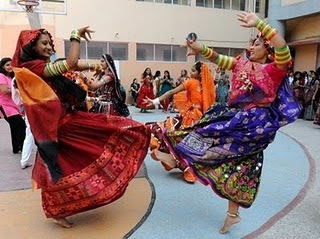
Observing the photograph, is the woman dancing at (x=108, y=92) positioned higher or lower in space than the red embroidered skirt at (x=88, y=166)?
higher

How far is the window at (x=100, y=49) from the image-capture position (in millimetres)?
13141

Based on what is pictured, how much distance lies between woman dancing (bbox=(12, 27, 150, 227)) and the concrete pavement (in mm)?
333

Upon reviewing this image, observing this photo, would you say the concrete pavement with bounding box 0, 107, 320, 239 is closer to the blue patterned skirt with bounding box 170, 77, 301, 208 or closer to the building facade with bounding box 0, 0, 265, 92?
the blue patterned skirt with bounding box 170, 77, 301, 208

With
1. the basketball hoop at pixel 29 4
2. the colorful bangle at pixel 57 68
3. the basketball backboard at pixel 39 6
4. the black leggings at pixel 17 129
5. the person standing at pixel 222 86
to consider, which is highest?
the basketball backboard at pixel 39 6

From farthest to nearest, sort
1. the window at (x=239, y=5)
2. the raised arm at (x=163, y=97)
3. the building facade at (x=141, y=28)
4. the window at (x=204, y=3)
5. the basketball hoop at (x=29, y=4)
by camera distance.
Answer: the window at (x=239, y=5) → the window at (x=204, y=3) → the building facade at (x=141, y=28) → the basketball hoop at (x=29, y=4) → the raised arm at (x=163, y=97)

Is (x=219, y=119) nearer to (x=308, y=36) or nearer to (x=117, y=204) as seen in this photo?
(x=117, y=204)

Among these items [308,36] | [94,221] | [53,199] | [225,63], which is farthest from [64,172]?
[308,36]

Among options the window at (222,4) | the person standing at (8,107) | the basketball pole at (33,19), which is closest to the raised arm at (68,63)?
the person standing at (8,107)

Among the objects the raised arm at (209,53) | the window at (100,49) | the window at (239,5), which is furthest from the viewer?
the window at (239,5)

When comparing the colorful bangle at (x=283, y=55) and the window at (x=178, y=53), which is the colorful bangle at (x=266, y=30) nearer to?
the colorful bangle at (x=283, y=55)

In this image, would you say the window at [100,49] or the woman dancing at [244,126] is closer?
the woman dancing at [244,126]

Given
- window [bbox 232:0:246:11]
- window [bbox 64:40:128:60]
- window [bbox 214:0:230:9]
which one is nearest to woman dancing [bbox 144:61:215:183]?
window [bbox 64:40:128:60]

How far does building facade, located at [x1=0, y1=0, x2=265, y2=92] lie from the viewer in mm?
12695

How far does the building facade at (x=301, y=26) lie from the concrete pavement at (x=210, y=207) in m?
9.31
